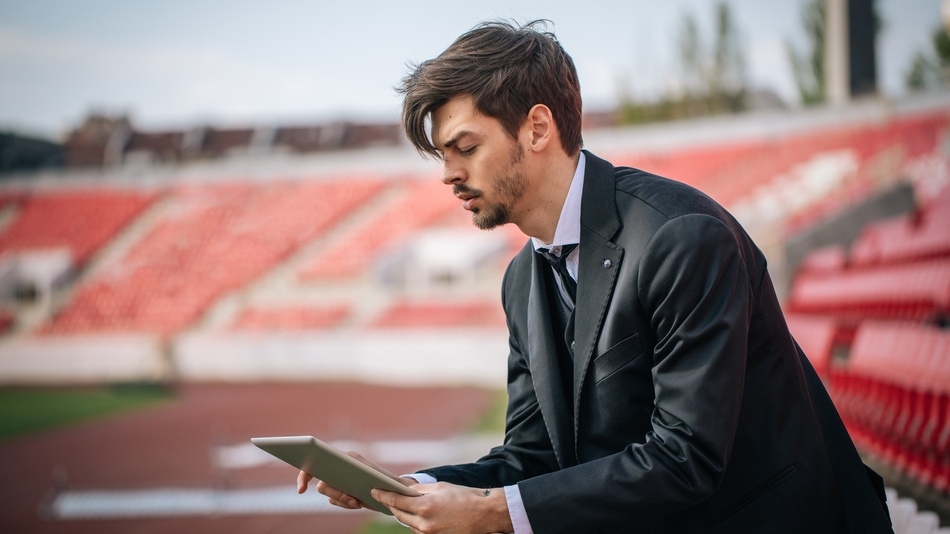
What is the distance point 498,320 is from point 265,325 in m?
5.96

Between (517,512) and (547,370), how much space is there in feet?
1.21

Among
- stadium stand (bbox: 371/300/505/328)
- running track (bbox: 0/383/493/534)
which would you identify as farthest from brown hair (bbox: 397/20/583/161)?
stadium stand (bbox: 371/300/505/328)

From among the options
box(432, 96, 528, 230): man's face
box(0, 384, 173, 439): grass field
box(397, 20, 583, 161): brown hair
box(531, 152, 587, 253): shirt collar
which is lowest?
box(0, 384, 173, 439): grass field

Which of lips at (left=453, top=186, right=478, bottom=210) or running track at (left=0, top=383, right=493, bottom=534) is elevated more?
lips at (left=453, top=186, right=478, bottom=210)

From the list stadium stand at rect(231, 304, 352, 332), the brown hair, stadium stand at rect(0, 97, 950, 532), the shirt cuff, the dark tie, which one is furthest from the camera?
stadium stand at rect(231, 304, 352, 332)

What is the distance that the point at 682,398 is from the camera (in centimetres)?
160

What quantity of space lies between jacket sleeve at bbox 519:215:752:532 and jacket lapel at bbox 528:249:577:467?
237 millimetres

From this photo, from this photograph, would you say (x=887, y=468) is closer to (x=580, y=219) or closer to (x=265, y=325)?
(x=580, y=219)

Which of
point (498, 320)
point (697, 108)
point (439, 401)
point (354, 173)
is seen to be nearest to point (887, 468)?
point (439, 401)

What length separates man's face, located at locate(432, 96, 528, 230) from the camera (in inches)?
74.0

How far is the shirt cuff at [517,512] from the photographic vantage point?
5.55ft

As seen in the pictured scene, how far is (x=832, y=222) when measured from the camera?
15109mm

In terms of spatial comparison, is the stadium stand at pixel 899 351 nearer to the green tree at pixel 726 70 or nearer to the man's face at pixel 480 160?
the man's face at pixel 480 160

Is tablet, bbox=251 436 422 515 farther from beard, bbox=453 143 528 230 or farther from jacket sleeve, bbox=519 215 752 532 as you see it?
beard, bbox=453 143 528 230
